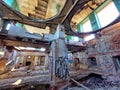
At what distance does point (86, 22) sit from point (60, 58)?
746 cm

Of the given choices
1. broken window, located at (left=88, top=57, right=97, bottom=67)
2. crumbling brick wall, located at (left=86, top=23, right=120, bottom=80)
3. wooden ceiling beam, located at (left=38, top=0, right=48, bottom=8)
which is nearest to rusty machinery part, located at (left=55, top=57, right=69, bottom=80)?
crumbling brick wall, located at (left=86, top=23, right=120, bottom=80)

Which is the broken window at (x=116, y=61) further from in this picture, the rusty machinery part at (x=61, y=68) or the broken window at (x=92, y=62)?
the rusty machinery part at (x=61, y=68)

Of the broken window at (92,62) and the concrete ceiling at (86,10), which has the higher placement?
the concrete ceiling at (86,10)

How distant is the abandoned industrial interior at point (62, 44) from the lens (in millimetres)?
5242

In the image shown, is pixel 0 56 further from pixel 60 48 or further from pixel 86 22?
pixel 86 22

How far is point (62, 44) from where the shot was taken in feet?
20.2

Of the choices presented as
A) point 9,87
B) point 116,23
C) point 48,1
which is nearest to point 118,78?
point 116,23

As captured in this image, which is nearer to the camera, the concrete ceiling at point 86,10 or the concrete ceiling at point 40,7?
the concrete ceiling at point 86,10

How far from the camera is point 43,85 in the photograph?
16.5ft

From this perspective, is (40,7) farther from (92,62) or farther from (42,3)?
(92,62)

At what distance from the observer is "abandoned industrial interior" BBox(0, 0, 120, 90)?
5.24m

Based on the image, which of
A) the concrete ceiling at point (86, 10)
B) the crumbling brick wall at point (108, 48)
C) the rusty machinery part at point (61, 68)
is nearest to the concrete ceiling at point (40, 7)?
the concrete ceiling at point (86, 10)

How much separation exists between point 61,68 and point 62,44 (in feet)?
5.90

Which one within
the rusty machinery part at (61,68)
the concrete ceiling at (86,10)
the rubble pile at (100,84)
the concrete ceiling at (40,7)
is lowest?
the rubble pile at (100,84)
